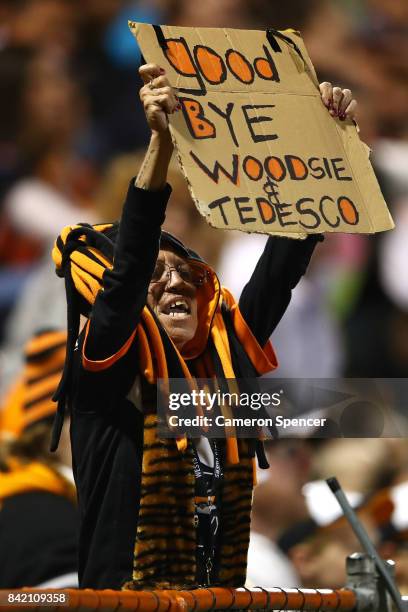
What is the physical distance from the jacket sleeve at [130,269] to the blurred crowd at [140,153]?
3.43 metres

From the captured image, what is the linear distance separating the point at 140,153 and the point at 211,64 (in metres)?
4.26

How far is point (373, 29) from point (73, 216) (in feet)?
7.52

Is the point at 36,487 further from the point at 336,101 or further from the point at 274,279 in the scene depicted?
the point at 336,101

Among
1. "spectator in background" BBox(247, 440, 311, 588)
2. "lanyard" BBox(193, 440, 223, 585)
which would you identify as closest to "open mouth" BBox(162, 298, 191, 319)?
"lanyard" BBox(193, 440, 223, 585)

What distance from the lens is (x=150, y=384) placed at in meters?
3.19

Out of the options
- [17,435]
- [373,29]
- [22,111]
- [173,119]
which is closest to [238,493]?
[173,119]

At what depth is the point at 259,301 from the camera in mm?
3469

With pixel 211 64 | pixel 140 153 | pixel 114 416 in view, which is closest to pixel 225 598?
pixel 114 416

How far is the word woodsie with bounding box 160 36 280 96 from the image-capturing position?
3188 millimetres

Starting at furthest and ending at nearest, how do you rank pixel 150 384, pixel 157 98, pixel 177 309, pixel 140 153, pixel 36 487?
pixel 140 153 < pixel 36 487 < pixel 177 309 < pixel 150 384 < pixel 157 98

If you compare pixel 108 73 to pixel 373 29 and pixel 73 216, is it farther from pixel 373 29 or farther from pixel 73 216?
pixel 373 29

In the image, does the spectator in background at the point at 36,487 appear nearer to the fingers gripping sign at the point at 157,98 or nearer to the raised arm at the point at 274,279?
the raised arm at the point at 274,279

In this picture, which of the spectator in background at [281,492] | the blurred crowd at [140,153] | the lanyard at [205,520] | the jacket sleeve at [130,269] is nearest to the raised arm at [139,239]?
the jacket sleeve at [130,269]

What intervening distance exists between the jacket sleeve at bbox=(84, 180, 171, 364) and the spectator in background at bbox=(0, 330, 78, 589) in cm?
145
